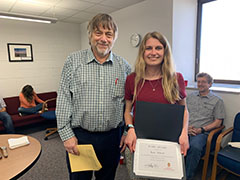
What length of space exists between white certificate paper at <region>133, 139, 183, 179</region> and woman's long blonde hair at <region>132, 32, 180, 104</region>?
0.29 m

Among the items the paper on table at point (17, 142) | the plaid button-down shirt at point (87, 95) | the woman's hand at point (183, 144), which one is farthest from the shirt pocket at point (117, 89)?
the paper on table at point (17, 142)

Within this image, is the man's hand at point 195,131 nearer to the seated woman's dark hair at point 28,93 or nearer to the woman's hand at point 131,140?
the woman's hand at point 131,140

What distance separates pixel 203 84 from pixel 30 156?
226cm

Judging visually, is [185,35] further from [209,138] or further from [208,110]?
[209,138]

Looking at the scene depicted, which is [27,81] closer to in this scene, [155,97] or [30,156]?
[30,156]

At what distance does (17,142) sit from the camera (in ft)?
5.35

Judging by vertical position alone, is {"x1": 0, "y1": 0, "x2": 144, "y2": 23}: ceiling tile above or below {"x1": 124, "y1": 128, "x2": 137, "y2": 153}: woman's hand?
above

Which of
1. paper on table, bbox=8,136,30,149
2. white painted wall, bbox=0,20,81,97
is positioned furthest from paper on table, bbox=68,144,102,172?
white painted wall, bbox=0,20,81,97

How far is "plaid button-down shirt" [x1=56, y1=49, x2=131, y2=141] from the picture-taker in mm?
1217

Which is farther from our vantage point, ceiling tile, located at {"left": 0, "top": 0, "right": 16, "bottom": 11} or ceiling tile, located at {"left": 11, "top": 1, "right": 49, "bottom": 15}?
ceiling tile, located at {"left": 11, "top": 1, "right": 49, "bottom": 15}

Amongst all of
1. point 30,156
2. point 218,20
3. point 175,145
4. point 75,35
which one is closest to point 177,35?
point 218,20

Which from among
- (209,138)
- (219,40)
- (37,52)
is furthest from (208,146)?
(37,52)

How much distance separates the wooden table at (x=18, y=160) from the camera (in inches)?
46.3

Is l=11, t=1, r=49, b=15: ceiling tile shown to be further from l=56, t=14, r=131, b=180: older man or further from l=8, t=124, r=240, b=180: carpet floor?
l=56, t=14, r=131, b=180: older man
